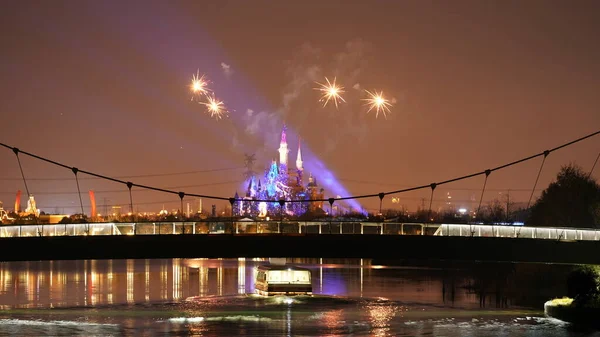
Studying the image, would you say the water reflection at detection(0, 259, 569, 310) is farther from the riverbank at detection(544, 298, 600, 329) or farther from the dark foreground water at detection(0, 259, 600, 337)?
the riverbank at detection(544, 298, 600, 329)

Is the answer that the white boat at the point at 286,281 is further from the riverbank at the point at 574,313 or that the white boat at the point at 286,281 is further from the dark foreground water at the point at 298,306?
the riverbank at the point at 574,313

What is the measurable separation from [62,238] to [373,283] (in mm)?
95351

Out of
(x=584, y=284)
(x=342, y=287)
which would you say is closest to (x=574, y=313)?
(x=584, y=284)

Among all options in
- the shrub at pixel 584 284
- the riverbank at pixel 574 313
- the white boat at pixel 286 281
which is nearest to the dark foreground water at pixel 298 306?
the riverbank at pixel 574 313

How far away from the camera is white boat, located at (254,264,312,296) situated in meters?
135

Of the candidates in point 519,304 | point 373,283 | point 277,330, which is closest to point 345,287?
point 373,283

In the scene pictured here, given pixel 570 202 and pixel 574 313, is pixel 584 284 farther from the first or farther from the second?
pixel 570 202

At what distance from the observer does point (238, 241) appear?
3265 inches

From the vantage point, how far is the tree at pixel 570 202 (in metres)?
140

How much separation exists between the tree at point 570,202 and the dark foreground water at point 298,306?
300 inches

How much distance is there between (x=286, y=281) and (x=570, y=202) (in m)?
43.2

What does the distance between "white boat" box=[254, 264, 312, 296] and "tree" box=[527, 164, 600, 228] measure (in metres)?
36.4

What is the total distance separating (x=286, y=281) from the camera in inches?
5369

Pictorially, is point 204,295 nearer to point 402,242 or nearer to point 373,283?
point 373,283
